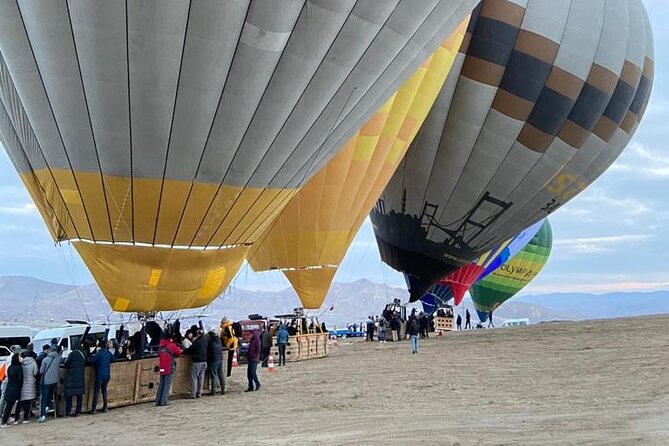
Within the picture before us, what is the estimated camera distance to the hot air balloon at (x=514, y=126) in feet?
58.6

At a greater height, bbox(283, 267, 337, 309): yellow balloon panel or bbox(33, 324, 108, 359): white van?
bbox(283, 267, 337, 309): yellow balloon panel

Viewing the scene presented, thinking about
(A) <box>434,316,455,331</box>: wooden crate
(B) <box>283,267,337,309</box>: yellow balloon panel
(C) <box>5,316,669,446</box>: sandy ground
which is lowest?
(C) <box>5,316,669,446</box>: sandy ground

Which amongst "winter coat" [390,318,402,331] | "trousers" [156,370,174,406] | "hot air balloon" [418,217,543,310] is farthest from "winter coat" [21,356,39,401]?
"hot air balloon" [418,217,543,310]

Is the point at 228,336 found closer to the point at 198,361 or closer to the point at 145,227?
the point at 198,361

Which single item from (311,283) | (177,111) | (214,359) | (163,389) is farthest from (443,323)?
(177,111)

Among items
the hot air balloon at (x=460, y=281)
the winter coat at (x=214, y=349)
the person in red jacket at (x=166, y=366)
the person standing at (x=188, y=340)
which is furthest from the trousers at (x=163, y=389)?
the hot air balloon at (x=460, y=281)

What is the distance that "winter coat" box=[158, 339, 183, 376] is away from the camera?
29.5 feet

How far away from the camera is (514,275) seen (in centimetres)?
3762

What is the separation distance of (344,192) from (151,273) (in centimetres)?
754

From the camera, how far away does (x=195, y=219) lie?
8.62 metres

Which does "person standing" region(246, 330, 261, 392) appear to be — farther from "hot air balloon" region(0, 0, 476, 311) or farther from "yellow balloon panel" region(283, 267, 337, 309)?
"yellow balloon panel" region(283, 267, 337, 309)

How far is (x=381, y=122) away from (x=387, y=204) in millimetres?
6030

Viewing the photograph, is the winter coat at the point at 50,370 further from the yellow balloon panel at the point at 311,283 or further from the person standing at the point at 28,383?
the yellow balloon panel at the point at 311,283

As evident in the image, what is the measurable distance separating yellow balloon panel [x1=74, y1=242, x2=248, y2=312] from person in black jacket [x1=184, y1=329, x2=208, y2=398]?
Answer: 58cm
